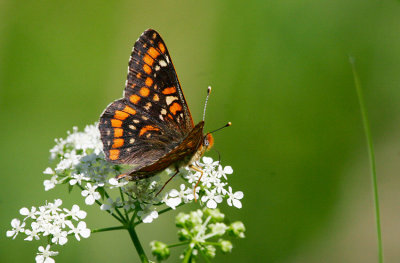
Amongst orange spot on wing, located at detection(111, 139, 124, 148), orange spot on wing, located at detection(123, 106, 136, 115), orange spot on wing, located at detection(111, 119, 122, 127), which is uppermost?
orange spot on wing, located at detection(123, 106, 136, 115)

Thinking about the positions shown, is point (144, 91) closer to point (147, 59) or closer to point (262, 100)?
point (147, 59)

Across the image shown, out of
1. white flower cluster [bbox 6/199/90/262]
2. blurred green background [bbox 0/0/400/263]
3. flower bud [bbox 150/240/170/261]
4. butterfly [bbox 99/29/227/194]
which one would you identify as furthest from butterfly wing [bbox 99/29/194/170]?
blurred green background [bbox 0/0/400/263]

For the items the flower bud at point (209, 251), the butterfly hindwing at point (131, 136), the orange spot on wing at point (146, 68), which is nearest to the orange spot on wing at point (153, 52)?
the orange spot on wing at point (146, 68)

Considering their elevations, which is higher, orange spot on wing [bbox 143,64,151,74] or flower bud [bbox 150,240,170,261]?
orange spot on wing [bbox 143,64,151,74]

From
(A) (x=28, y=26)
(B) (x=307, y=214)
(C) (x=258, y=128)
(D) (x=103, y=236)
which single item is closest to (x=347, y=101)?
(C) (x=258, y=128)

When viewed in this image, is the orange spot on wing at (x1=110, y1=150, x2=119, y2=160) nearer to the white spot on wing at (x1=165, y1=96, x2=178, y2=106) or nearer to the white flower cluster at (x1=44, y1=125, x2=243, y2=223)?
the white flower cluster at (x1=44, y1=125, x2=243, y2=223)

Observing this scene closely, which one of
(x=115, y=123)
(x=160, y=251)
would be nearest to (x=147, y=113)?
(x=115, y=123)

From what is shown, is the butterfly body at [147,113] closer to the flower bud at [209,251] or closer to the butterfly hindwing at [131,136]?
the butterfly hindwing at [131,136]
